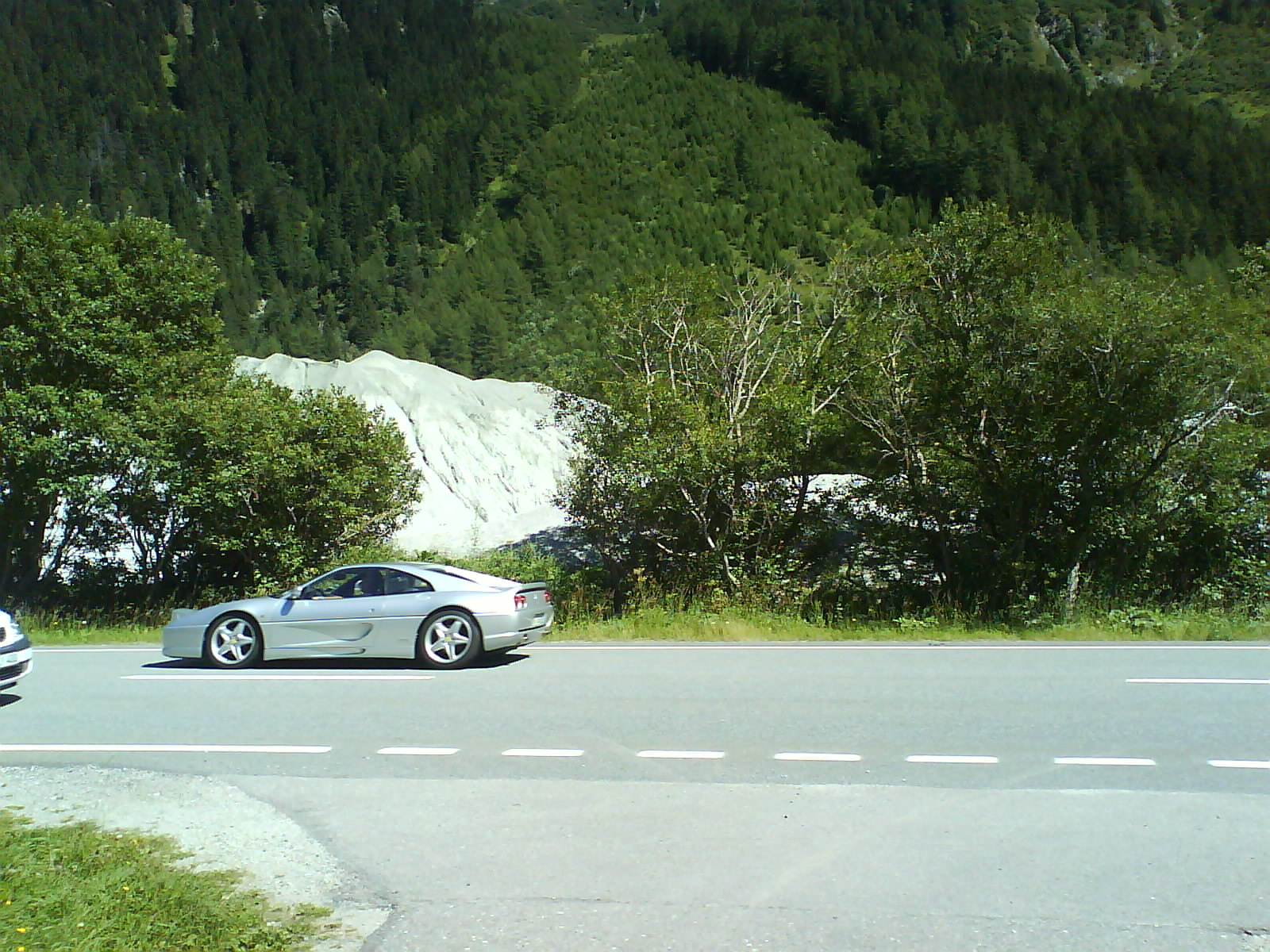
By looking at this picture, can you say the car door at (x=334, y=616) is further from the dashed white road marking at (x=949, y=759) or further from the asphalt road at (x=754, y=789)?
the dashed white road marking at (x=949, y=759)

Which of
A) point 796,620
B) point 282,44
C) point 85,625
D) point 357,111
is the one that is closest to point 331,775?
point 796,620

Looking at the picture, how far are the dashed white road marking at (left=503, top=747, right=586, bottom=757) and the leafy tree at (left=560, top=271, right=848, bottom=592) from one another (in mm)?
9959

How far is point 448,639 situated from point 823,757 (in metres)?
5.81

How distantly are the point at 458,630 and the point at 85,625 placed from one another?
10.6m

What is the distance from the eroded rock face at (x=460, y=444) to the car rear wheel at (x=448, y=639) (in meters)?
12.3

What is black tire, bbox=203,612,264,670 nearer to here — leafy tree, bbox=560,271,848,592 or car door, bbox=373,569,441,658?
car door, bbox=373,569,441,658

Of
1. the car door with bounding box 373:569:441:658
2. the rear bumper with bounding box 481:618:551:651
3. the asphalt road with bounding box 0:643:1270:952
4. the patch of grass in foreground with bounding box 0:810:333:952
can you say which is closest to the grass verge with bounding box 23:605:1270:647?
the asphalt road with bounding box 0:643:1270:952

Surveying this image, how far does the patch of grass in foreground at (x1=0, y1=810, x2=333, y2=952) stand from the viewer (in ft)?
13.3

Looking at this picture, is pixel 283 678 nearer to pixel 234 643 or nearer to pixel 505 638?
pixel 234 643

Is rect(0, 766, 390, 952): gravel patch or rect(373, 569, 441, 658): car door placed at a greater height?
rect(373, 569, 441, 658): car door

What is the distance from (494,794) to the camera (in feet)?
21.3

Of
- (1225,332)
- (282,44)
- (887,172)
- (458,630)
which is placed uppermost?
(282,44)

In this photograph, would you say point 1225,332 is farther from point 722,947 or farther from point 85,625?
point 85,625

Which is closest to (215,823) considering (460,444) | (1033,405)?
(1033,405)
